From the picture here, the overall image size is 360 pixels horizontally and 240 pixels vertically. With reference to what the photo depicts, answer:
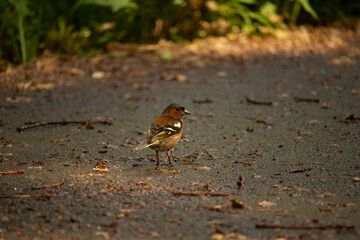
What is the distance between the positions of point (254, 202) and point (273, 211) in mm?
221

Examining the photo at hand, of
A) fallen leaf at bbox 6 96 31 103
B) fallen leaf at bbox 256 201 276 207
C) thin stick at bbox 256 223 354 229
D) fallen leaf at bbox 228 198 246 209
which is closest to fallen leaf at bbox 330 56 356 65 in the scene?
fallen leaf at bbox 6 96 31 103

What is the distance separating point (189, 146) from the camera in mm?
5375

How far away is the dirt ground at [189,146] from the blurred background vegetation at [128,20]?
43 cm

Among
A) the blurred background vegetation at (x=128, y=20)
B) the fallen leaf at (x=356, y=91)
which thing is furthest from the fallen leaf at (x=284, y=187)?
the blurred background vegetation at (x=128, y=20)

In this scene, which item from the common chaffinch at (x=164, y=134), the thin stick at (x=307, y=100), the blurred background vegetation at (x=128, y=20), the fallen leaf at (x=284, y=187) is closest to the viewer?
the fallen leaf at (x=284, y=187)

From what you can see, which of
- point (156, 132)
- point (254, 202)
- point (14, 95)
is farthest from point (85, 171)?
point (14, 95)

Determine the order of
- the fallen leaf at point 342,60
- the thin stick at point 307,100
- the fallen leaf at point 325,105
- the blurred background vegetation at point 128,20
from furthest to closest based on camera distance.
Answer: the fallen leaf at point 342,60 < the blurred background vegetation at point 128,20 < the thin stick at point 307,100 < the fallen leaf at point 325,105

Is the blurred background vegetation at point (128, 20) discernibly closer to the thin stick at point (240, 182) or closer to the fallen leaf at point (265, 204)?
the thin stick at point (240, 182)

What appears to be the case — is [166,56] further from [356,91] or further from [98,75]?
[356,91]

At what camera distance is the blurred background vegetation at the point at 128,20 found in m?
8.53

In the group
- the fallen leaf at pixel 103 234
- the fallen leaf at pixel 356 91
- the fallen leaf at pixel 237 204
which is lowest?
the fallen leaf at pixel 356 91

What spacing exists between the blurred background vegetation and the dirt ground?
1.41 ft

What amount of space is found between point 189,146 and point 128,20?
5.54m

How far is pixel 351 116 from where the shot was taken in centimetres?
A: 607
